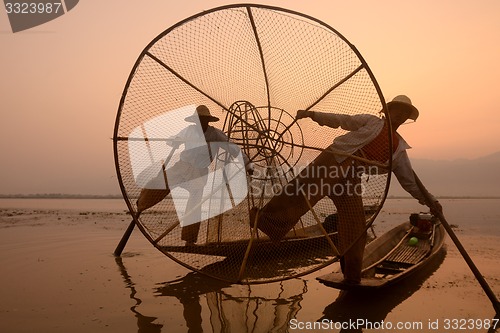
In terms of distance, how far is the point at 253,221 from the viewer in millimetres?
4375

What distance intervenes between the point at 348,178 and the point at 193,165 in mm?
1967

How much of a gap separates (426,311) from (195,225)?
2.75 m

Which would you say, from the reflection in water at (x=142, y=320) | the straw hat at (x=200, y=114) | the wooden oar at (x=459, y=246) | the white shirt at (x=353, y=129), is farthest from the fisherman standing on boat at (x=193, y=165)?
A: the wooden oar at (x=459, y=246)

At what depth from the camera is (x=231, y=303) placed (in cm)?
400

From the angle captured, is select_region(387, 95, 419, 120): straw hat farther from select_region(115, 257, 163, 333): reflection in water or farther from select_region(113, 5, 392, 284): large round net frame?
select_region(115, 257, 163, 333): reflection in water

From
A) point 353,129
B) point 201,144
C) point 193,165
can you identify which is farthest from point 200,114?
point 353,129

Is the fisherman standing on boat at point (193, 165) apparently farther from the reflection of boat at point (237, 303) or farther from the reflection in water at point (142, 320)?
the reflection in water at point (142, 320)

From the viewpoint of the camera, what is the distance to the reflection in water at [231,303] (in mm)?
3402

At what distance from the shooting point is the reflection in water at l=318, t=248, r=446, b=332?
365 cm

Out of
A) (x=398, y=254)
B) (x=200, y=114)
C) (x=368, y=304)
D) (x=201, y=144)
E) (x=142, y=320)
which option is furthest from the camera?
(x=398, y=254)

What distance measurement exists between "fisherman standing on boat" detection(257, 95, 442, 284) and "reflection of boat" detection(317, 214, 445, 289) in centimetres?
24

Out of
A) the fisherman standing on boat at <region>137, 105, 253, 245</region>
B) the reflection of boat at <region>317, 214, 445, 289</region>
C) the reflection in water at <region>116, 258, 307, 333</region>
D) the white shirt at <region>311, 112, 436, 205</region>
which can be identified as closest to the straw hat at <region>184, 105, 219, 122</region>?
the fisherman standing on boat at <region>137, 105, 253, 245</region>

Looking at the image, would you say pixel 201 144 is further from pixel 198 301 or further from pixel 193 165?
pixel 198 301

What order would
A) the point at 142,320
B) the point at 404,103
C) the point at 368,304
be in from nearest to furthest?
the point at 142,320 → the point at 368,304 → the point at 404,103
